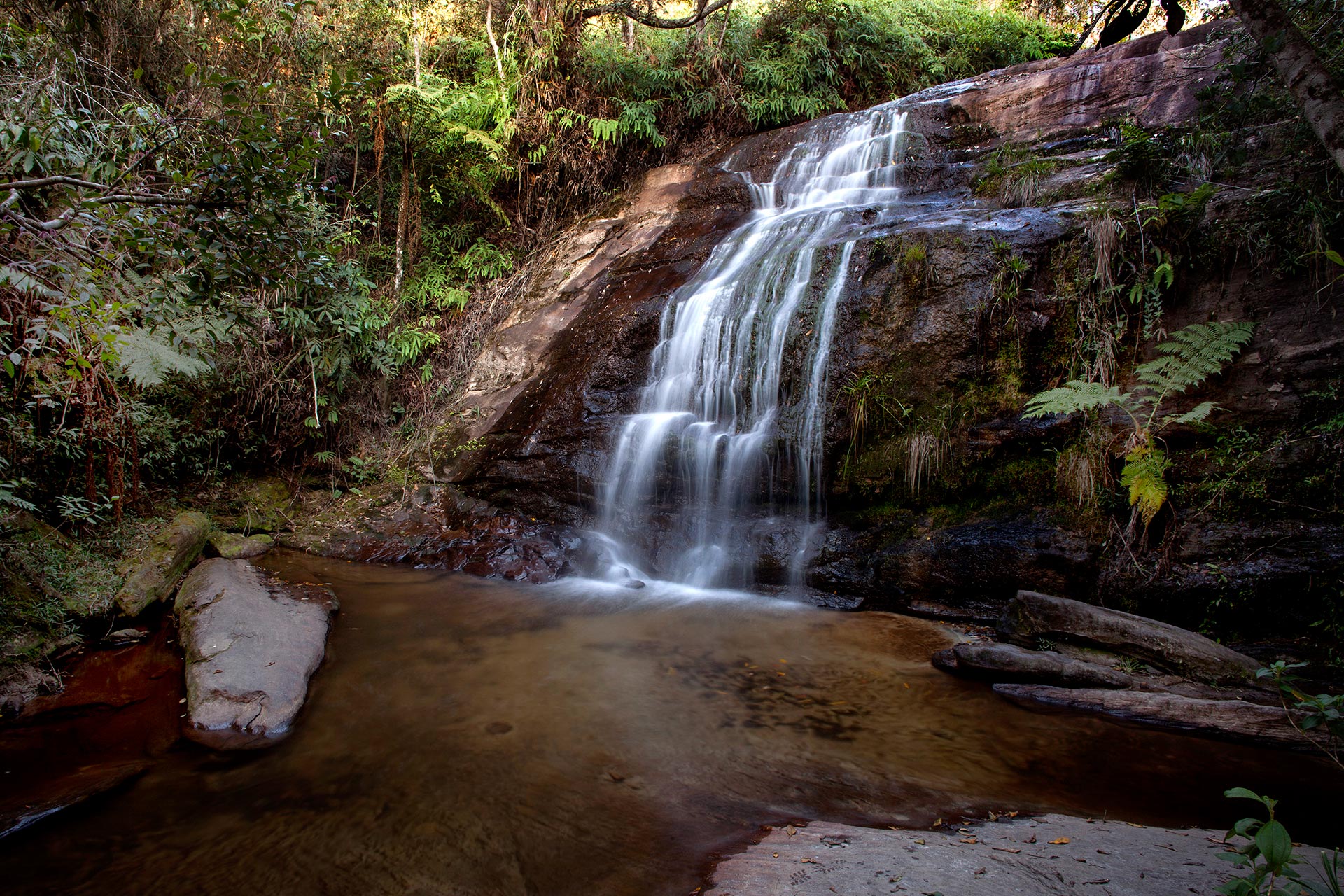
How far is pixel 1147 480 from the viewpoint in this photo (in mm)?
4672

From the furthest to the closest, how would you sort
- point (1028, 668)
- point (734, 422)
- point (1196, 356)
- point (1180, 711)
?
point (734, 422)
point (1196, 356)
point (1028, 668)
point (1180, 711)

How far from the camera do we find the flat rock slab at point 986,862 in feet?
6.68

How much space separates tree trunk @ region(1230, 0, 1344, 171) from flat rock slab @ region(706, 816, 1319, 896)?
3.13 m

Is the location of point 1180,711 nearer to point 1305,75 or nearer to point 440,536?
point 1305,75

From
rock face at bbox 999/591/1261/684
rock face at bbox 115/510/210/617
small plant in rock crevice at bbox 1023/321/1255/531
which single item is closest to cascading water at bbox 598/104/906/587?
rock face at bbox 999/591/1261/684

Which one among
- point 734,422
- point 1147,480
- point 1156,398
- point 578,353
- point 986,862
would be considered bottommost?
point 986,862

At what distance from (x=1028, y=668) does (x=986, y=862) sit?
87.4 inches

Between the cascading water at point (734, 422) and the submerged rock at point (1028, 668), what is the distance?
185cm

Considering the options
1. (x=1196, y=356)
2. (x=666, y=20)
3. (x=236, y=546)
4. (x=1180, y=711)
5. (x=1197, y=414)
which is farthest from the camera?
(x=666, y=20)

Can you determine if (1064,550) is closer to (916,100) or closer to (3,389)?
(916,100)

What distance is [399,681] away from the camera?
417cm

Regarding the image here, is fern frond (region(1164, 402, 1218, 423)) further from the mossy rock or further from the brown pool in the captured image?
the mossy rock

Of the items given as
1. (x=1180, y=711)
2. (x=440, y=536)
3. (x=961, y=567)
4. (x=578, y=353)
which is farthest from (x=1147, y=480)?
(x=440, y=536)

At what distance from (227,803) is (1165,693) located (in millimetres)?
5114
